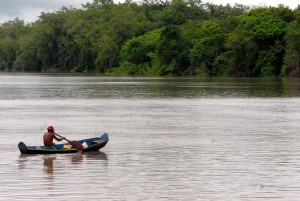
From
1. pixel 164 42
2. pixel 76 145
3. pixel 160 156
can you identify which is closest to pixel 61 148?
pixel 76 145

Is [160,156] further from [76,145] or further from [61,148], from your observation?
[61,148]

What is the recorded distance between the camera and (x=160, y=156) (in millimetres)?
23219

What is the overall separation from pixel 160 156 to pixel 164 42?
4055 inches

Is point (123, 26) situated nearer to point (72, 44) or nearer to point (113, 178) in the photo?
point (72, 44)

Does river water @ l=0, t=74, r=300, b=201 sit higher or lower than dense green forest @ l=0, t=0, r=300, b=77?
lower

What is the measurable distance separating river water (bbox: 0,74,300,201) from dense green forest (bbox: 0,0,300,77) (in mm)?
63728

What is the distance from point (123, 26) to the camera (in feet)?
510

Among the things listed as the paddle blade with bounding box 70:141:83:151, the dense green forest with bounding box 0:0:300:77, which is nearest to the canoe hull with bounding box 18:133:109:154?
the paddle blade with bounding box 70:141:83:151

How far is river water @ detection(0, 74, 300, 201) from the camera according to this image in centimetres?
1686

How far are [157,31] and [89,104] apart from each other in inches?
3710

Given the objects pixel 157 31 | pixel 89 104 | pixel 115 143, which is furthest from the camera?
pixel 157 31

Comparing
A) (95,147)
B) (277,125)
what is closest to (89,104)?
(277,125)

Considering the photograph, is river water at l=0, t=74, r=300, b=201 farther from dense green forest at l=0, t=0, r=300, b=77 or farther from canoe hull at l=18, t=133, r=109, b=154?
dense green forest at l=0, t=0, r=300, b=77

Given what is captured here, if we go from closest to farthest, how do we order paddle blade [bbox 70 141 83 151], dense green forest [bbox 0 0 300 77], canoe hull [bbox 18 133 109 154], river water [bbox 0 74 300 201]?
river water [bbox 0 74 300 201] → canoe hull [bbox 18 133 109 154] → paddle blade [bbox 70 141 83 151] → dense green forest [bbox 0 0 300 77]
